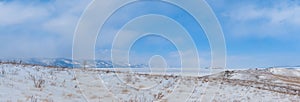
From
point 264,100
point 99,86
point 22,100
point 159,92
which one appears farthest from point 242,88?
point 22,100

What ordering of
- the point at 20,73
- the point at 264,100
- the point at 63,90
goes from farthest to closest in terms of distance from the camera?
the point at 264,100 < the point at 20,73 < the point at 63,90

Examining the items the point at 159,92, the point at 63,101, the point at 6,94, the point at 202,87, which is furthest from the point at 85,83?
the point at 202,87

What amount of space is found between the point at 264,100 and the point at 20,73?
17.6 meters

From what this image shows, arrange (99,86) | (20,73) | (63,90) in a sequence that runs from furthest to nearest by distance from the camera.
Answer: (99,86) < (20,73) < (63,90)

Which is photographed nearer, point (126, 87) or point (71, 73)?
point (126, 87)

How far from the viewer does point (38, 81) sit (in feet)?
58.7

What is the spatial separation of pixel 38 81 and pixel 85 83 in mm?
3792

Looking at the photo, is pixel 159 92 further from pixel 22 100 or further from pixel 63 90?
pixel 22 100

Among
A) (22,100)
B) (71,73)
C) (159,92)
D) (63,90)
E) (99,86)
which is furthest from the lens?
(71,73)

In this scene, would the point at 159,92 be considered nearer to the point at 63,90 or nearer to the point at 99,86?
the point at 99,86

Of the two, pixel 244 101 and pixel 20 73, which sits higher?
pixel 20 73

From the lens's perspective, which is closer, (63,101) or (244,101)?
(63,101)

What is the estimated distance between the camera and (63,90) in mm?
17766

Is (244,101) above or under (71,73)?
under
